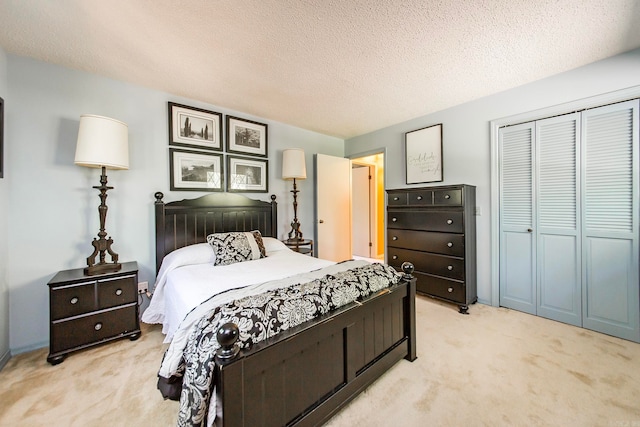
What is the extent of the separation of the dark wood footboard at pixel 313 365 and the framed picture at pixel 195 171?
2323 millimetres

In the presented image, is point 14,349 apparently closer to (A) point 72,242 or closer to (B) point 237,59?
(A) point 72,242

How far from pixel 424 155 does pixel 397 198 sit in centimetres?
74

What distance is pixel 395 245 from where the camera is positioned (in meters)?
3.40

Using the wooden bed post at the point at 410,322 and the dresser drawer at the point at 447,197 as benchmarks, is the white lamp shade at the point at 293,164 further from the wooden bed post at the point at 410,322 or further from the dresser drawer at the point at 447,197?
the wooden bed post at the point at 410,322

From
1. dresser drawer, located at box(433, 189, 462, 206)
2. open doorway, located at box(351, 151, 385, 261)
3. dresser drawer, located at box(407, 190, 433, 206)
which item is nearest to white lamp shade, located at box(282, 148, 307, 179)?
dresser drawer, located at box(407, 190, 433, 206)

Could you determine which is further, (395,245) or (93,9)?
(395,245)

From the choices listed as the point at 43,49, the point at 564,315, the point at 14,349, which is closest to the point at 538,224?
the point at 564,315

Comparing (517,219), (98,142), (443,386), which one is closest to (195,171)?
(98,142)

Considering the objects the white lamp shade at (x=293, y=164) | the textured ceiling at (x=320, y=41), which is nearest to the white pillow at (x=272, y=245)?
the white lamp shade at (x=293, y=164)

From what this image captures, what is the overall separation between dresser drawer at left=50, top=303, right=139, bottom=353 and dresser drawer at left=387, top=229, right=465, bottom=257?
2.93m

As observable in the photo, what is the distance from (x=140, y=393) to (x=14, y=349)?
4.58 ft

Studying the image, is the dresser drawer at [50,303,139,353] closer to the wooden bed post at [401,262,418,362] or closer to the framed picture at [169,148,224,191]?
the framed picture at [169,148,224,191]

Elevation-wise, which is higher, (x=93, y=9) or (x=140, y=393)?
(x=93, y=9)

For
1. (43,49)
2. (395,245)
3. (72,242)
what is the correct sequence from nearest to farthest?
(43,49), (72,242), (395,245)
